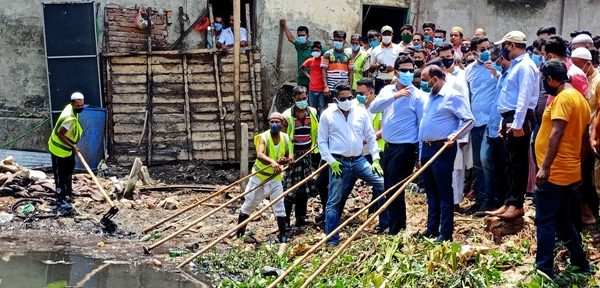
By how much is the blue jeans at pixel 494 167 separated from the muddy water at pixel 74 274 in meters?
3.25

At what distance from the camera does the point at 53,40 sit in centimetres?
1491

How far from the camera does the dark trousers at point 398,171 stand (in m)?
8.58

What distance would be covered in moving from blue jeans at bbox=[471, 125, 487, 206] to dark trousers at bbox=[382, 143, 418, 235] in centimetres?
101

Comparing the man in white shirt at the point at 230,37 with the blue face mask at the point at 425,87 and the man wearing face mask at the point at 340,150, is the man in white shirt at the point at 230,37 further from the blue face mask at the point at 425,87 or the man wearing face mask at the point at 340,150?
the blue face mask at the point at 425,87

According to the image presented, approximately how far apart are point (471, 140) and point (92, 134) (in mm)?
7608

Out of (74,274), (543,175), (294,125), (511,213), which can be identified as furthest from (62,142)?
(543,175)

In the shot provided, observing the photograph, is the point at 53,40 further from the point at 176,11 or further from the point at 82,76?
the point at 176,11

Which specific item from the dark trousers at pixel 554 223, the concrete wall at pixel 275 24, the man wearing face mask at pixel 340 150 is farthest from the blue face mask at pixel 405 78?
the concrete wall at pixel 275 24

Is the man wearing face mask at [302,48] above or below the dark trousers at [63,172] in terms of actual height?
above

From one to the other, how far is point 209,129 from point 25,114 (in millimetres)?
3576

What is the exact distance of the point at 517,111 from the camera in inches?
299

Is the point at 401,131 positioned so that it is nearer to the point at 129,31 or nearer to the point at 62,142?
the point at 62,142

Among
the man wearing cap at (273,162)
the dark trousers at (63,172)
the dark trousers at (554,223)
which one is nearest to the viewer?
the dark trousers at (554,223)

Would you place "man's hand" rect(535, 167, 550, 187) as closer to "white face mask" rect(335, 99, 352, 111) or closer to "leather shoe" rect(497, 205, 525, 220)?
"leather shoe" rect(497, 205, 525, 220)
